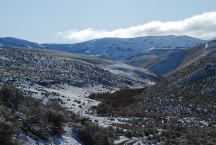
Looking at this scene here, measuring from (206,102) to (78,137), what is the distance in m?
42.2

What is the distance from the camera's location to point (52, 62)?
15588 centimetres

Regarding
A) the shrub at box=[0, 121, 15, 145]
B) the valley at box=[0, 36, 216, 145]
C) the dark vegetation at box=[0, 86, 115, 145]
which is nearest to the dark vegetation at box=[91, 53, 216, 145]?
the valley at box=[0, 36, 216, 145]

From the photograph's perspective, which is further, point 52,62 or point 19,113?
point 52,62

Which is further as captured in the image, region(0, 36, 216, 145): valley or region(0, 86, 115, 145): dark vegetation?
region(0, 36, 216, 145): valley

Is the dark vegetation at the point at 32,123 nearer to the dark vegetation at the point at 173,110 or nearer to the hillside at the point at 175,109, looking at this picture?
the dark vegetation at the point at 173,110

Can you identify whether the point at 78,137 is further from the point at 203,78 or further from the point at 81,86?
the point at 81,86

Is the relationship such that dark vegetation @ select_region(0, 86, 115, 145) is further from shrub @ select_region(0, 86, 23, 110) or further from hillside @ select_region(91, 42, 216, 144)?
hillside @ select_region(91, 42, 216, 144)

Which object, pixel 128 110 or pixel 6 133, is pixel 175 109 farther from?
pixel 6 133

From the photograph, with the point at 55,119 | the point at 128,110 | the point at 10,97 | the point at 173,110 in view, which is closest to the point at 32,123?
the point at 55,119

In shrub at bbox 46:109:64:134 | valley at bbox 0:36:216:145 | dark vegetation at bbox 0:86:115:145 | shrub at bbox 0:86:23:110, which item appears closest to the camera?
dark vegetation at bbox 0:86:115:145

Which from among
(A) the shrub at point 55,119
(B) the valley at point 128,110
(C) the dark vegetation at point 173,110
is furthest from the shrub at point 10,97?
(C) the dark vegetation at point 173,110

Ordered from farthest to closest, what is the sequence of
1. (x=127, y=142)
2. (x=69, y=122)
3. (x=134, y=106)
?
(x=134, y=106)
(x=127, y=142)
(x=69, y=122)

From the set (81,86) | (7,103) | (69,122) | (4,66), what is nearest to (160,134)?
(69,122)

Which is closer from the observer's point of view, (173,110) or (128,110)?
(173,110)
